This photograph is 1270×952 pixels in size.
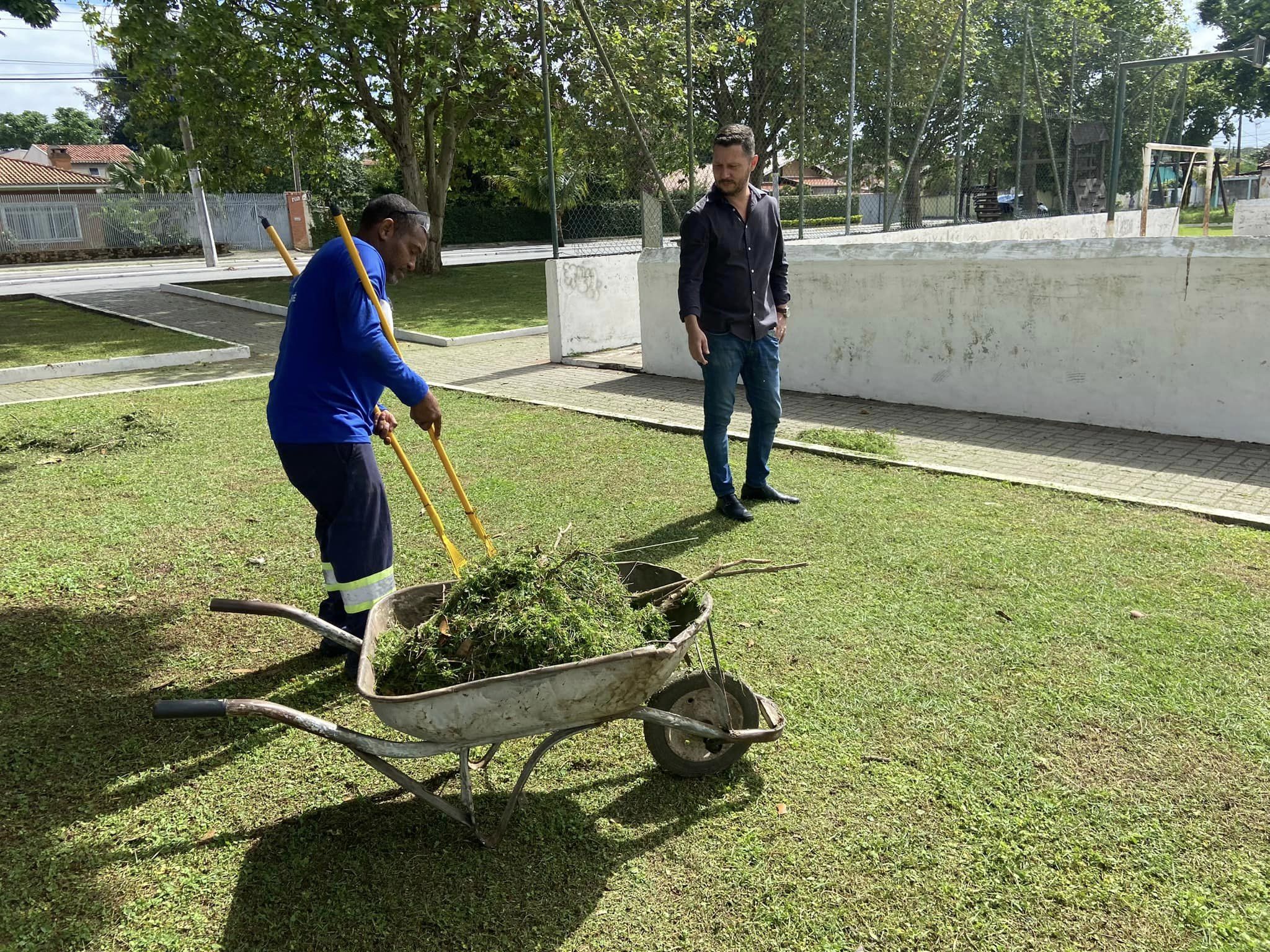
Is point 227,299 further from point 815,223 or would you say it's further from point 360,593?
point 360,593

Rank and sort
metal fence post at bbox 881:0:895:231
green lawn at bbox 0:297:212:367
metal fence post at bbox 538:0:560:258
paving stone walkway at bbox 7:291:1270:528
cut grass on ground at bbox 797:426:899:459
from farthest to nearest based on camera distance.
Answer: metal fence post at bbox 881:0:895:231, green lawn at bbox 0:297:212:367, metal fence post at bbox 538:0:560:258, cut grass on ground at bbox 797:426:899:459, paving stone walkway at bbox 7:291:1270:528

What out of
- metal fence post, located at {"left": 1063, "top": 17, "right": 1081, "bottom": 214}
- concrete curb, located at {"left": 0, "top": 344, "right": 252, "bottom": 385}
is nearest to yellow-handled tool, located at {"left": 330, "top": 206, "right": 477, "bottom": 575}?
concrete curb, located at {"left": 0, "top": 344, "right": 252, "bottom": 385}

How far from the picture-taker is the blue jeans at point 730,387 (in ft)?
18.1

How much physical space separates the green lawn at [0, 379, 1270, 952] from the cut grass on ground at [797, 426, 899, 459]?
5.08 ft

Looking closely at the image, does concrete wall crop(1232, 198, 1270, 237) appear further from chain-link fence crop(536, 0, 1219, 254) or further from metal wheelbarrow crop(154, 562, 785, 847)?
metal wheelbarrow crop(154, 562, 785, 847)

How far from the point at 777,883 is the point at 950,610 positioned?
202 cm

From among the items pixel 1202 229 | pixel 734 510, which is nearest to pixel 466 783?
pixel 734 510

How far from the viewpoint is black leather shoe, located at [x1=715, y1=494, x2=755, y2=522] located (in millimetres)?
5586

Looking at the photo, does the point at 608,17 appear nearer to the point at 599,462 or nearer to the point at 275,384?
the point at 599,462

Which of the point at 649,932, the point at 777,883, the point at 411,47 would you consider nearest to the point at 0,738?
the point at 649,932

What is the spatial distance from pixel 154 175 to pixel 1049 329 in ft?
152

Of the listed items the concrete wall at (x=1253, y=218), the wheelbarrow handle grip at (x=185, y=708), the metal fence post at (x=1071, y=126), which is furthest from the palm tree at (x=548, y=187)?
the concrete wall at (x=1253, y=218)

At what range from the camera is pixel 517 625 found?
104 inches

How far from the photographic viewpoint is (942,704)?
354 centimetres
